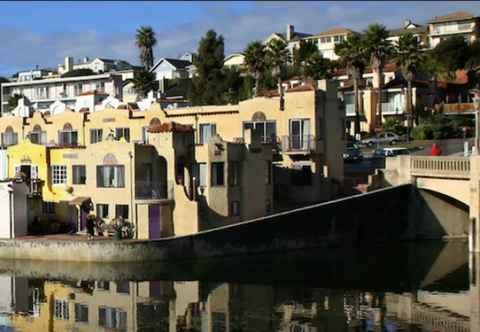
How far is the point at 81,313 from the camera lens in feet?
137

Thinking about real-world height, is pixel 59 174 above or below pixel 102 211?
above

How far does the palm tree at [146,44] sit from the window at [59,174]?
2876 inches

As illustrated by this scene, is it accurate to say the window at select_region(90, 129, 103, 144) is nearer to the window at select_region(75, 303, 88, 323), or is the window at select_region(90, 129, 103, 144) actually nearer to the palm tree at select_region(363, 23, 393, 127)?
the window at select_region(75, 303, 88, 323)

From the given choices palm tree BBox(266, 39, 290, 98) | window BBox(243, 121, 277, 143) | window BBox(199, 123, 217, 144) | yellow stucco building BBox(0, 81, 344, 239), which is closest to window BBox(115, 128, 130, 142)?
yellow stucco building BBox(0, 81, 344, 239)

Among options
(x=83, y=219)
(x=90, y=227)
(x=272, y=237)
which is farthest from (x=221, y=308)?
(x=83, y=219)

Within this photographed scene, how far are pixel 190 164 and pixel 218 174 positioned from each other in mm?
2153

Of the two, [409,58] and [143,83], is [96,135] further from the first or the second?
[409,58]

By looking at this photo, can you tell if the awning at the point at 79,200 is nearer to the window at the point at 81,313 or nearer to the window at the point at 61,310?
the window at the point at 61,310

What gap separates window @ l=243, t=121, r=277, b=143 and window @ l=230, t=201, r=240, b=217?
31.2 ft

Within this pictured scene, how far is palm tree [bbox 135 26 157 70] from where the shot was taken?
131625mm

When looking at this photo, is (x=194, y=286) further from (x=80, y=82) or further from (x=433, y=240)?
(x=80, y=82)

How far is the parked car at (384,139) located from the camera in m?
87.2

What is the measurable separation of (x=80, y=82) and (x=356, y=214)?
267ft

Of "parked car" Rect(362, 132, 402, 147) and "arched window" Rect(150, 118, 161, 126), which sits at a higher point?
"arched window" Rect(150, 118, 161, 126)
